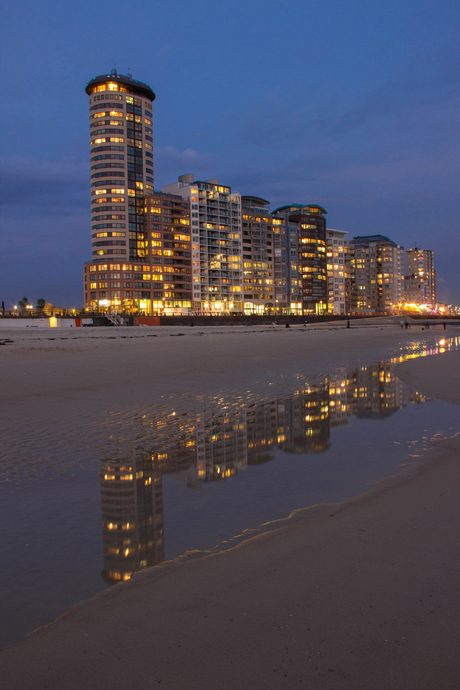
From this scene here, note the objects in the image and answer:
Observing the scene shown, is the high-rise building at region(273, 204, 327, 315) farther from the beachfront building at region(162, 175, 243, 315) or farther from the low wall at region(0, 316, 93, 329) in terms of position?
the low wall at region(0, 316, 93, 329)

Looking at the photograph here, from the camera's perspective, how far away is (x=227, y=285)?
164 metres

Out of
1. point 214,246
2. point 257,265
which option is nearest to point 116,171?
point 214,246

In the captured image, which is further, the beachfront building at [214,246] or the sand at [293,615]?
the beachfront building at [214,246]

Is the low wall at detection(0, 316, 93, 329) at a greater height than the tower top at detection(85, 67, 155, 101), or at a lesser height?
lesser

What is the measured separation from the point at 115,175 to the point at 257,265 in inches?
2320

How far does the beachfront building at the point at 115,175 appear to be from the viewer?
141750 mm

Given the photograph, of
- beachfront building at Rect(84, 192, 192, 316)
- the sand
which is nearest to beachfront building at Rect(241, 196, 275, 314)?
beachfront building at Rect(84, 192, 192, 316)

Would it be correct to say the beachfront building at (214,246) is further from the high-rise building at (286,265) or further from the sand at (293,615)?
the sand at (293,615)

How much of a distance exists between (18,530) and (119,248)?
469 feet

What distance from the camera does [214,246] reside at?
160625 mm

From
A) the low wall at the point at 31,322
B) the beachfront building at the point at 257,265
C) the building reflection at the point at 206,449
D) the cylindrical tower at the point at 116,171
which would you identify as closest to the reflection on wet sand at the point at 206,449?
the building reflection at the point at 206,449

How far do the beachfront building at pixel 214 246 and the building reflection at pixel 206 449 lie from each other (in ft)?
451

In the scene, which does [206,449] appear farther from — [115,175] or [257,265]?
[257,265]

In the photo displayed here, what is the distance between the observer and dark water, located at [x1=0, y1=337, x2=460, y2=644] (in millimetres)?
4500
